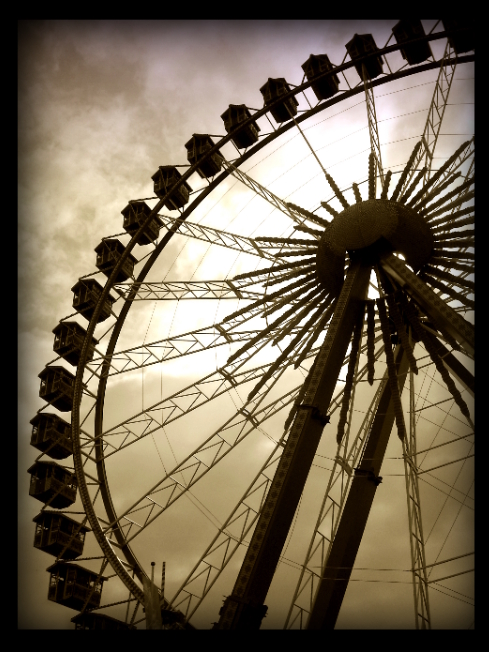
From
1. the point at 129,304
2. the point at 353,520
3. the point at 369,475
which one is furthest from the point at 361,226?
the point at 129,304

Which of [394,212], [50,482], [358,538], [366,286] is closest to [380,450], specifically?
[358,538]

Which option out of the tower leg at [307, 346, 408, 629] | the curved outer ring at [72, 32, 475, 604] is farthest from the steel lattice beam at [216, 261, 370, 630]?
the curved outer ring at [72, 32, 475, 604]

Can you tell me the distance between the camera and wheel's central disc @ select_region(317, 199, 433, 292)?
587 inches

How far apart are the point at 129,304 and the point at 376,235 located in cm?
835

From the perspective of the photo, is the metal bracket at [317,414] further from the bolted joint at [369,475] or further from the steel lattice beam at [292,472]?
the bolted joint at [369,475]

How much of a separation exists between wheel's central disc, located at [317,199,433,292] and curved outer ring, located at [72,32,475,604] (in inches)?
182

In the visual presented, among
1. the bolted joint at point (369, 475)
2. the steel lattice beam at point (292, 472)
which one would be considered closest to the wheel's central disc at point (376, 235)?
the steel lattice beam at point (292, 472)

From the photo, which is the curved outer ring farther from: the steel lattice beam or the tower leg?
the steel lattice beam

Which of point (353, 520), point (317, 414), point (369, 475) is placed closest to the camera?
point (317, 414)

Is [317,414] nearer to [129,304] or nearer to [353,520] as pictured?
[353,520]

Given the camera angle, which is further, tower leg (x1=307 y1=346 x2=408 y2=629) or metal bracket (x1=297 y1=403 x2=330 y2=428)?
tower leg (x1=307 y1=346 x2=408 y2=629)

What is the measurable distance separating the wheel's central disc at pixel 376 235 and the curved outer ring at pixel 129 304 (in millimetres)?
4621

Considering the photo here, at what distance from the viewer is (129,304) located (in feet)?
68.7

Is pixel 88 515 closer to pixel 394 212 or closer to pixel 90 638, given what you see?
pixel 90 638
